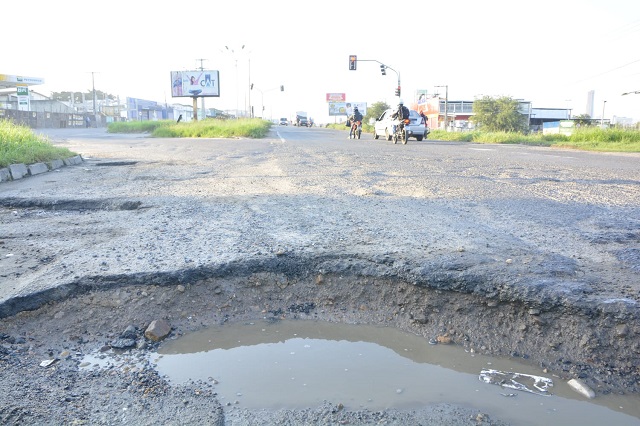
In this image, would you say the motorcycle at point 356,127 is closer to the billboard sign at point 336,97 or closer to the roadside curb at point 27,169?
the roadside curb at point 27,169

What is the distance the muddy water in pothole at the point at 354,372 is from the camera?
241 cm

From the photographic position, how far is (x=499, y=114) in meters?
50.5

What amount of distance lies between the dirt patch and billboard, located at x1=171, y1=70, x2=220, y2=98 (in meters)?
49.7

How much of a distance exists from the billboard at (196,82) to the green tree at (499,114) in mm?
26711

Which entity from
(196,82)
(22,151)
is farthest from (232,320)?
(196,82)

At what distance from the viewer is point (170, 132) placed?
32750 mm

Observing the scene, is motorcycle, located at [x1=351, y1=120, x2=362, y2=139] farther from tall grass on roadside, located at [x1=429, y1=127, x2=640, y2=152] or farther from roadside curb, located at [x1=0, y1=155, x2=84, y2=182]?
roadside curb, located at [x1=0, y1=155, x2=84, y2=182]

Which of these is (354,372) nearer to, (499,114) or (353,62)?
(353,62)

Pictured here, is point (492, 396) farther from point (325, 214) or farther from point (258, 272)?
point (325, 214)

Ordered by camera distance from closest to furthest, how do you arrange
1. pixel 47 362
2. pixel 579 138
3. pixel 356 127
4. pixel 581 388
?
pixel 581 388
pixel 47 362
pixel 356 127
pixel 579 138

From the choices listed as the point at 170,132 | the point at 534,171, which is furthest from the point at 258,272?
the point at 170,132

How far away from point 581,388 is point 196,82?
5221cm

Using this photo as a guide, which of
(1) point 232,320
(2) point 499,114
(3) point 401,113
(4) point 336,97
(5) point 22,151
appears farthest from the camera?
(4) point 336,97

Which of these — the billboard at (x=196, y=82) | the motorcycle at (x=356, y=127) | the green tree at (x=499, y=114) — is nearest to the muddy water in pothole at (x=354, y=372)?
the motorcycle at (x=356, y=127)
